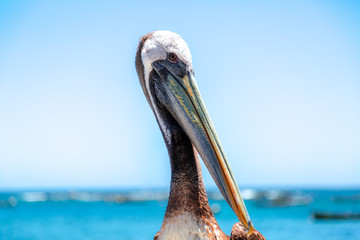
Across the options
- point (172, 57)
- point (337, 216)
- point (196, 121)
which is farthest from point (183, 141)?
point (337, 216)

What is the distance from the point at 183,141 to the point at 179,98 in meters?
0.33

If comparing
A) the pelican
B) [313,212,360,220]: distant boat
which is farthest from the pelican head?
[313,212,360,220]: distant boat

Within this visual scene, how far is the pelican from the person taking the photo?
311 centimetres

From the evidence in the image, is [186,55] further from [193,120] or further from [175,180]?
[175,180]

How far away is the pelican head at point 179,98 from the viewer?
3059 mm

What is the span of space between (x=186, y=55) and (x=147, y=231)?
22.1m

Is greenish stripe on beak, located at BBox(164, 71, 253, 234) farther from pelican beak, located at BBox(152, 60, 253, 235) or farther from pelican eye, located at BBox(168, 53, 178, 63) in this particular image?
pelican eye, located at BBox(168, 53, 178, 63)

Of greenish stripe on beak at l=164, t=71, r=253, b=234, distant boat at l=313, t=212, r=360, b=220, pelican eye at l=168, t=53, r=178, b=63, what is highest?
distant boat at l=313, t=212, r=360, b=220

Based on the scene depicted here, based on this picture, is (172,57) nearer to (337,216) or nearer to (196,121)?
(196,121)

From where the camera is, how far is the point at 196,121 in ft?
10.5

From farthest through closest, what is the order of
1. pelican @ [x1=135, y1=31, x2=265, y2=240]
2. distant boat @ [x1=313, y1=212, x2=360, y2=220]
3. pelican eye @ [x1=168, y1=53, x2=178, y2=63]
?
distant boat @ [x1=313, y1=212, x2=360, y2=220], pelican eye @ [x1=168, y1=53, x2=178, y2=63], pelican @ [x1=135, y1=31, x2=265, y2=240]

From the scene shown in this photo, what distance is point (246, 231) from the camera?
2.99 metres

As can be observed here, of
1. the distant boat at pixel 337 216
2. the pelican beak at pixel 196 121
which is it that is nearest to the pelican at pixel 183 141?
the pelican beak at pixel 196 121

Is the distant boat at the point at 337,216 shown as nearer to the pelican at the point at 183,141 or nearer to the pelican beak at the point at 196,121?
the pelican at the point at 183,141
